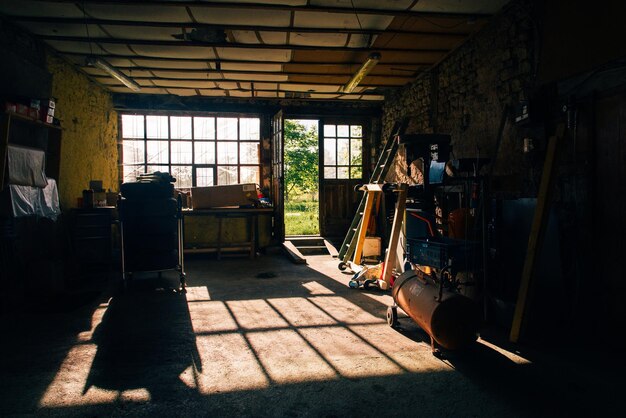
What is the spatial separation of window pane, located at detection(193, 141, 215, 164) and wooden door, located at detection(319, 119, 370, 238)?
2537mm

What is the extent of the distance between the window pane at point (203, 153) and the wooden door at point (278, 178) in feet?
4.67

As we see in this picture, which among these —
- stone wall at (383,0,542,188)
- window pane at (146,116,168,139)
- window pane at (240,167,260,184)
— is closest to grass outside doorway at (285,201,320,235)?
window pane at (240,167,260,184)

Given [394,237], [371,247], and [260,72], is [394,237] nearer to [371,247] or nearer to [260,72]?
[371,247]

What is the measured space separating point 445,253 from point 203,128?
7142 mm

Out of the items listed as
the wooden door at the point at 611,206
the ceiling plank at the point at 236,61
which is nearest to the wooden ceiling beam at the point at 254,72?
the ceiling plank at the point at 236,61

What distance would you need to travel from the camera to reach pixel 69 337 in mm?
3766

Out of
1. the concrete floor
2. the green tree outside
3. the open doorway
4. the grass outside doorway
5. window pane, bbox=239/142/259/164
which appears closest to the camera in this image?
the concrete floor

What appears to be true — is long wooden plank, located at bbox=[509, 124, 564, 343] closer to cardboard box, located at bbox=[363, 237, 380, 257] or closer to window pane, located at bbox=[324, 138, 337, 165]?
cardboard box, located at bbox=[363, 237, 380, 257]

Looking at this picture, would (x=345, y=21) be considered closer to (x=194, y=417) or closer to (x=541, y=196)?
(x=541, y=196)

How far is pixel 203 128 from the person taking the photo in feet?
30.9

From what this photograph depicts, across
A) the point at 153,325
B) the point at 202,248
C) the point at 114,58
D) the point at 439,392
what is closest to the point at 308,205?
the point at 202,248

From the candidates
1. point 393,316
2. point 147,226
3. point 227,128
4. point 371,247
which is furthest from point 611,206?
point 227,128

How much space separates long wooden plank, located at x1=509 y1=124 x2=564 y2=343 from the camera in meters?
3.61

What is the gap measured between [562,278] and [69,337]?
4529mm
